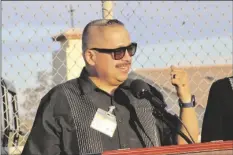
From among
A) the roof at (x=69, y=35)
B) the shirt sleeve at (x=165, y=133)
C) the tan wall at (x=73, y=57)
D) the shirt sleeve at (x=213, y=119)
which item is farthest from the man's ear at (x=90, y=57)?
the tan wall at (x=73, y=57)

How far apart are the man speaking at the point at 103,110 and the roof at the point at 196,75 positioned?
5.70ft

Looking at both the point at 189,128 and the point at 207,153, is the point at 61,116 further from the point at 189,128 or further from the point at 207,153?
the point at 207,153

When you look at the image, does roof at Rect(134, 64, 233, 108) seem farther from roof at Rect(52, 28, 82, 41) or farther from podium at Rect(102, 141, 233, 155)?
podium at Rect(102, 141, 233, 155)

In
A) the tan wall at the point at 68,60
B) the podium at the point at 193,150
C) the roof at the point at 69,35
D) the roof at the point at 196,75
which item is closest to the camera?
the podium at the point at 193,150

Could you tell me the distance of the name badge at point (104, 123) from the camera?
10.7 ft

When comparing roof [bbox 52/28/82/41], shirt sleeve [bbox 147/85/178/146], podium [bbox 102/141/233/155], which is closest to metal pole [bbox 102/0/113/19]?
Result: roof [bbox 52/28/82/41]

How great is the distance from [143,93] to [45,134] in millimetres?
548

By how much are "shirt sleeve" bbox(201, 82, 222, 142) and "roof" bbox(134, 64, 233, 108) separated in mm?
1615

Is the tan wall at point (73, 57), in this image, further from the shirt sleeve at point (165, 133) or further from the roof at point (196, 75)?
the shirt sleeve at point (165, 133)

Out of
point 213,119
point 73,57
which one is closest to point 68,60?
point 73,57

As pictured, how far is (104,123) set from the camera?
3254 mm

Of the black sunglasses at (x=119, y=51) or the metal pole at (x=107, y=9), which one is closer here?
the black sunglasses at (x=119, y=51)

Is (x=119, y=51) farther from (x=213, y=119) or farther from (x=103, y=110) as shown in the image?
(x=213, y=119)

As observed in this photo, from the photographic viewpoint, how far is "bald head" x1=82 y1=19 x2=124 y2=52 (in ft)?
11.0
